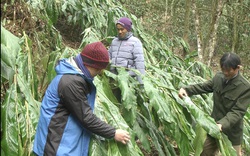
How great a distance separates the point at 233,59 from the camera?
273cm

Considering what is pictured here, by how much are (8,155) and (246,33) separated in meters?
10.6

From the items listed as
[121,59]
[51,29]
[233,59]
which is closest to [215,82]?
[233,59]

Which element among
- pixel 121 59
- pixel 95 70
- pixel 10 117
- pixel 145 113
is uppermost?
pixel 95 70

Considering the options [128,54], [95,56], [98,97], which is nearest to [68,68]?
[95,56]

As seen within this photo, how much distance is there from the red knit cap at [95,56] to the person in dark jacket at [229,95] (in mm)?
1261

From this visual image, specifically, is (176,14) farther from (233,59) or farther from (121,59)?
(233,59)

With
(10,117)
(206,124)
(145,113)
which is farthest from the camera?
(145,113)

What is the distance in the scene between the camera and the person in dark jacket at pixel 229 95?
276 cm

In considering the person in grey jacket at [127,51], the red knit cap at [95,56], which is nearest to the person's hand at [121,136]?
the red knit cap at [95,56]

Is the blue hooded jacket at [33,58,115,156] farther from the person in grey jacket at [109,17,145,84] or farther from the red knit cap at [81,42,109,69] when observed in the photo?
the person in grey jacket at [109,17,145,84]

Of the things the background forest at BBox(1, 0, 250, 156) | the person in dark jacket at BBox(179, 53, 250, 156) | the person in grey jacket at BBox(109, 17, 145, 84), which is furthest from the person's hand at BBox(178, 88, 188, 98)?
the person in grey jacket at BBox(109, 17, 145, 84)

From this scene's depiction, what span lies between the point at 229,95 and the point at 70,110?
5.80 ft

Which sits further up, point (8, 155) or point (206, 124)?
point (8, 155)

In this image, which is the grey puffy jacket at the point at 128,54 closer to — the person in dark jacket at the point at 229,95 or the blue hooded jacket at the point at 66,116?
the person in dark jacket at the point at 229,95
